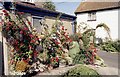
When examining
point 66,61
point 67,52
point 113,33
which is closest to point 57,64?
point 66,61

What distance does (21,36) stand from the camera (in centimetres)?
839

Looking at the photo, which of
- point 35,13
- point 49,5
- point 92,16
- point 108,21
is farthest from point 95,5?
point 35,13

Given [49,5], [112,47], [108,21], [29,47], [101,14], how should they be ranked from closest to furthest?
[29,47] < [112,47] < [108,21] < [101,14] < [49,5]

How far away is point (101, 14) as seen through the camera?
74.1ft

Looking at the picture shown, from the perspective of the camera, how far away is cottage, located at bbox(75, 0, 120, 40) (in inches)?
837

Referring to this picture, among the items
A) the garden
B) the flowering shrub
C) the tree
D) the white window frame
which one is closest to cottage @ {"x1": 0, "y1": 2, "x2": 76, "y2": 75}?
the garden

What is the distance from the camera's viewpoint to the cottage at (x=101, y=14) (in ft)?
69.7

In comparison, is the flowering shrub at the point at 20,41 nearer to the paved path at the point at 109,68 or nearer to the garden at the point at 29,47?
the garden at the point at 29,47

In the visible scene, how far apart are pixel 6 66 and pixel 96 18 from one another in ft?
54.1

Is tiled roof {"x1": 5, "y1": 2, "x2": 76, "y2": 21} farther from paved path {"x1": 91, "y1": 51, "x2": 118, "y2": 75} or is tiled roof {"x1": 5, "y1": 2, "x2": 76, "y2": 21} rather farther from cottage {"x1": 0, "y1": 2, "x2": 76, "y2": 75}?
paved path {"x1": 91, "y1": 51, "x2": 118, "y2": 75}

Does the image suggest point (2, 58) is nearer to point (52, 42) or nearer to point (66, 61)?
point (52, 42)

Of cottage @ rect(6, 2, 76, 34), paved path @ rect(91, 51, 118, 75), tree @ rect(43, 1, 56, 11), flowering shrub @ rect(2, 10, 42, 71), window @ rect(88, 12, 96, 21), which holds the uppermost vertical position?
tree @ rect(43, 1, 56, 11)

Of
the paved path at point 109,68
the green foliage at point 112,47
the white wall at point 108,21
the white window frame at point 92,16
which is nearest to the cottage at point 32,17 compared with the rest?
the paved path at point 109,68

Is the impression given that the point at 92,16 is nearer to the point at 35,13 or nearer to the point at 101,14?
the point at 101,14
